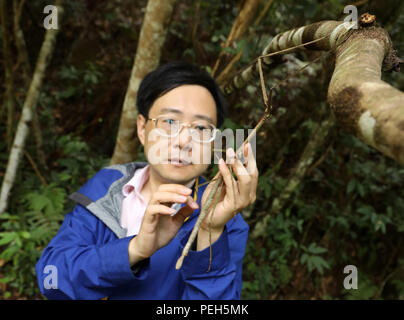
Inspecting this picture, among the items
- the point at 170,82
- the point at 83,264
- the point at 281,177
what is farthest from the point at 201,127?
the point at 281,177

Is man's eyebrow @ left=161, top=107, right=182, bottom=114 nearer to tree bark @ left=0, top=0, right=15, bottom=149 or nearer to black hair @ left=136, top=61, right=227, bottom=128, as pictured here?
black hair @ left=136, top=61, right=227, bottom=128

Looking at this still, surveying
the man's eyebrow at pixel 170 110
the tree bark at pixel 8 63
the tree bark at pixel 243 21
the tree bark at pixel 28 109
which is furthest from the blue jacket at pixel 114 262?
the tree bark at pixel 8 63

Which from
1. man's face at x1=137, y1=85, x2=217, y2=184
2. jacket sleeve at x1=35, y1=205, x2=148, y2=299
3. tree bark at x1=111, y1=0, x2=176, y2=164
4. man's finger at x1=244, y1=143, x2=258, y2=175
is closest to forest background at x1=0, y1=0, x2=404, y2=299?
tree bark at x1=111, y1=0, x2=176, y2=164

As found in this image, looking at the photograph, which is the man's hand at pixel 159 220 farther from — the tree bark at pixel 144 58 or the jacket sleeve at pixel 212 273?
the tree bark at pixel 144 58

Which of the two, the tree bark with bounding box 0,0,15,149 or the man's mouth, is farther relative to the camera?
the tree bark with bounding box 0,0,15,149

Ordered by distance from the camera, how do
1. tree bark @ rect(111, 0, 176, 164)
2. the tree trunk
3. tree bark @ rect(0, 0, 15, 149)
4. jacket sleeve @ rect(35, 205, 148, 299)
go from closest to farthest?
the tree trunk < jacket sleeve @ rect(35, 205, 148, 299) < tree bark @ rect(111, 0, 176, 164) < tree bark @ rect(0, 0, 15, 149)

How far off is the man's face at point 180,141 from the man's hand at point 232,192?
0.31m

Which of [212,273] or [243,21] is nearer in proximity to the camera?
[212,273]

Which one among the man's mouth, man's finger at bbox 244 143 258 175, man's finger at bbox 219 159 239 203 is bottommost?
man's finger at bbox 219 159 239 203

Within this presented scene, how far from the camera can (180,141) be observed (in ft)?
4.68

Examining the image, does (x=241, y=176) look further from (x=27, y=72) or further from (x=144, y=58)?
(x=27, y=72)

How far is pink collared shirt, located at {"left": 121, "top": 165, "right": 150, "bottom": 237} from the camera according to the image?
1651mm

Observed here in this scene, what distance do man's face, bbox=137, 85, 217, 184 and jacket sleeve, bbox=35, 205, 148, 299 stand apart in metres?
0.44

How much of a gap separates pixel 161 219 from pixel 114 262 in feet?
0.88
